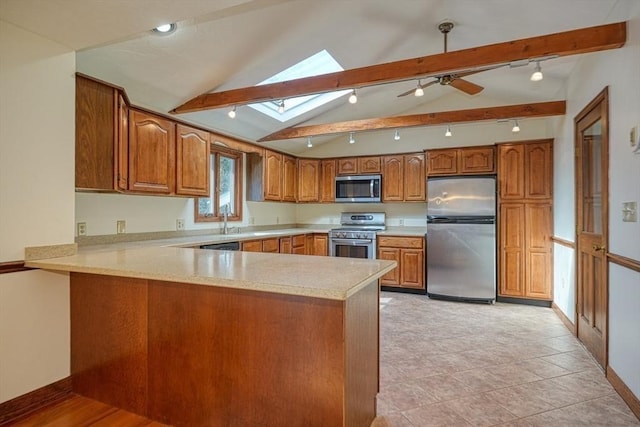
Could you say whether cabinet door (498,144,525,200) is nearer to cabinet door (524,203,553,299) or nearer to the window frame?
cabinet door (524,203,553,299)

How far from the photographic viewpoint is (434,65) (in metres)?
2.76

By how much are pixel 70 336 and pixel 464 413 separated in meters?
2.46

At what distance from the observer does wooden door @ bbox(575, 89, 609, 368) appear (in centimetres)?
257

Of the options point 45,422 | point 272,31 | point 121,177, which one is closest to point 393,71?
point 272,31

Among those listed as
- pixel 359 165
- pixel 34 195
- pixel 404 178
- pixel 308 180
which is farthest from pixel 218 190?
pixel 404 178

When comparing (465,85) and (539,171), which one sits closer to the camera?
(465,85)

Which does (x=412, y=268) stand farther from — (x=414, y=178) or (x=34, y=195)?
(x=34, y=195)

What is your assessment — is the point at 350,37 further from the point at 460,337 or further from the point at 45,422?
the point at 45,422

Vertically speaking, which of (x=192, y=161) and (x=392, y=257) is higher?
(x=192, y=161)

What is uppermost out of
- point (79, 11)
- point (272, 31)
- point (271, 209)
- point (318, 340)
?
point (272, 31)

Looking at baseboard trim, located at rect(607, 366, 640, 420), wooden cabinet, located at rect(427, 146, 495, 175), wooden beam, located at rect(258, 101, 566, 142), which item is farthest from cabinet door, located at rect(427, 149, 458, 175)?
baseboard trim, located at rect(607, 366, 640, 420)

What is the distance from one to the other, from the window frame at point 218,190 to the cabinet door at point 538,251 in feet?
12.8

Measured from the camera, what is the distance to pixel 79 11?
1.76 meters

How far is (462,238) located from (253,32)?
359 centimetres
